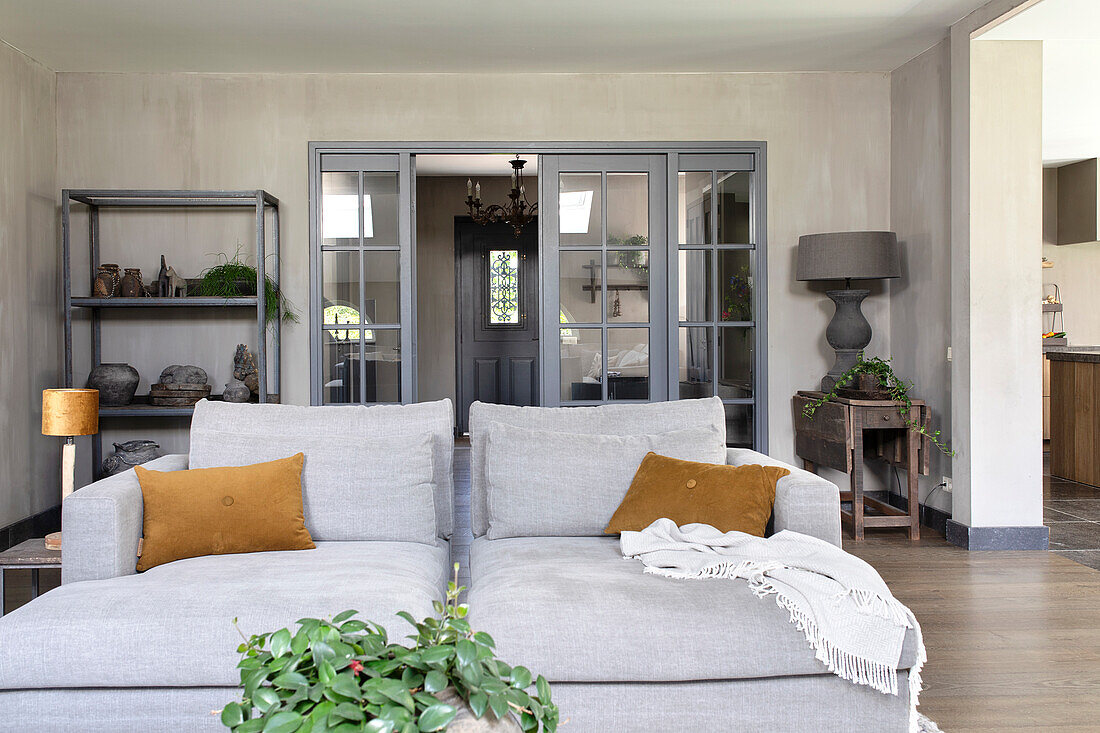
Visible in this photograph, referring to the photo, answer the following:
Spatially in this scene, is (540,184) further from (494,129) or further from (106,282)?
(106,282)

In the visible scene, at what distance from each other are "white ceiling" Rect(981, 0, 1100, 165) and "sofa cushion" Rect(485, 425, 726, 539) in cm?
295

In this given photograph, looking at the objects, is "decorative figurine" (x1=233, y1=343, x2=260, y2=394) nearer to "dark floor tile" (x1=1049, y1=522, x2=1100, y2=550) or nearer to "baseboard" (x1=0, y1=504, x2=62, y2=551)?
"baseboard" (x1=0, y1=504, x2=62, y2=551)

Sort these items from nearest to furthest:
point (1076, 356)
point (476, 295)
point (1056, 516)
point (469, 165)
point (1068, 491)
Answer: point (1056, 516)
point (1068, 491)
point (1076, 356)
point (469, 165)
point (476, 295)

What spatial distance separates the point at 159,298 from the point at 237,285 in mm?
419

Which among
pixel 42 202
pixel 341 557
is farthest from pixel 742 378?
pixel 42 202

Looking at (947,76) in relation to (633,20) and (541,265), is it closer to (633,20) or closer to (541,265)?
(633,20)

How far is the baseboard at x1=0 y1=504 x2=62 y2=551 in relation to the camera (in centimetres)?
447

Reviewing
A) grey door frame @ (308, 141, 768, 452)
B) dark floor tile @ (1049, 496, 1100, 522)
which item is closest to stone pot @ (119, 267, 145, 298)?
grey door frame @ (308, 141, 768, 452)

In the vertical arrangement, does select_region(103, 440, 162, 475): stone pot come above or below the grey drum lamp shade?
below

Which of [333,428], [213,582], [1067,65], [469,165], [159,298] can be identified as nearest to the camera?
[213,582]

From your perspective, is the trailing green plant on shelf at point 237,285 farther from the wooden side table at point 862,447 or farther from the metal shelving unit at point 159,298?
the wooden side table at point 862,447

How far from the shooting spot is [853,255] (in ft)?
15.6

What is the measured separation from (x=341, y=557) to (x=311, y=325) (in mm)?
2893

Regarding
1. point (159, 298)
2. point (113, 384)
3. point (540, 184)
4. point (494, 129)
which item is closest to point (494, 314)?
point (540, 184)
